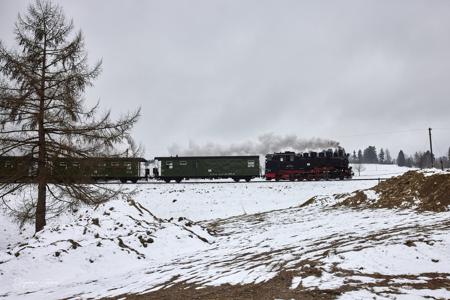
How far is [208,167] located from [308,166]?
437 inches

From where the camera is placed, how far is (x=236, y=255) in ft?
30.6

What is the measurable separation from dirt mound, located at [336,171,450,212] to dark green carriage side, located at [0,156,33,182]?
48.5 feet

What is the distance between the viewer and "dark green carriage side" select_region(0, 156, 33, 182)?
12.3 m


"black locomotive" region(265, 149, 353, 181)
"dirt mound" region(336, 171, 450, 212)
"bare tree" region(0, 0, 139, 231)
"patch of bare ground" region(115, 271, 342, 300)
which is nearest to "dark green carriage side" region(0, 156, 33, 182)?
"bare tree" region(0, 0, 139, 231)

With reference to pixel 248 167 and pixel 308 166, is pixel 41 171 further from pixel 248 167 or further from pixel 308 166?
pixel 308 166

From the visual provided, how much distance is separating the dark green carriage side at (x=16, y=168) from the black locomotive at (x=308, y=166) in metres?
27.7

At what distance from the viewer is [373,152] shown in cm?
16100

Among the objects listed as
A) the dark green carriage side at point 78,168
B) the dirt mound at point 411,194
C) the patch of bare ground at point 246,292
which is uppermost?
the dark green carriage side at point 78,168

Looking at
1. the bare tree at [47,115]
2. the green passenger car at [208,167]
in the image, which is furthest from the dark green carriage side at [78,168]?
the green passenger car at [208,167]

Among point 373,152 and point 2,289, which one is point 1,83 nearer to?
point 2,289

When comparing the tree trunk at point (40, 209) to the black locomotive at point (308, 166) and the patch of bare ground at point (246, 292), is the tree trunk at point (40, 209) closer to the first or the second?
the patch of bare ground at point (246, 292)

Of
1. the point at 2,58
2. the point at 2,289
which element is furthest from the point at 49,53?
the point at 2,289

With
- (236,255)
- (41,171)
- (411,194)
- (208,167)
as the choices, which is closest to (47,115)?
(41,171)

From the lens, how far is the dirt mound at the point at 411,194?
514 inches
